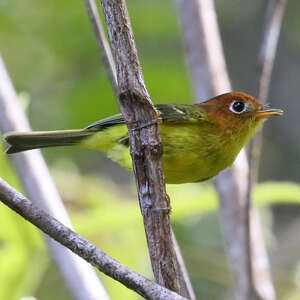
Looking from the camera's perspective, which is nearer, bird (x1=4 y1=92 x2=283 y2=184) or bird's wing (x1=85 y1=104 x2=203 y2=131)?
bird (x1=4 y1=92 x2=283 y2=184)

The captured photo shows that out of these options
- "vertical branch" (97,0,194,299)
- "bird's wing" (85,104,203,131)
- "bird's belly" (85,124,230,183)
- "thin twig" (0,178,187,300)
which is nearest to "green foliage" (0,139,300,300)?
"bird's belly" (85,124,230,183)

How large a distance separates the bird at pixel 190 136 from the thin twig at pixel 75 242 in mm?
1275

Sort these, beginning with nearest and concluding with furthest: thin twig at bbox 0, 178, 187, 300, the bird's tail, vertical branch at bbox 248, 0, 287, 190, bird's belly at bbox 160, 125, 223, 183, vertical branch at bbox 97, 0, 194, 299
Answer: thin twig at bbox 0, 178, 187, 300 < vertical branch at bbox 97, 0, 194, 299 < the bird's tail < vertical branch at bbox 248, 0, 287, 190 < bird's belly at bbox 160, 125, 223, 183

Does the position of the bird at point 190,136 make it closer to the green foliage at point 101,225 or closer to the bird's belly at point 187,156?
the bird's belly at point 187,156

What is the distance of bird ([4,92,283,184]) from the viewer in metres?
3.94

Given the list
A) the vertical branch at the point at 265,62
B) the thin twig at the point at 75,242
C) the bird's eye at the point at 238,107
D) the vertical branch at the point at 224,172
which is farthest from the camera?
the bird's eye at the point at 238,107

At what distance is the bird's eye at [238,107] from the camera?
176 inches

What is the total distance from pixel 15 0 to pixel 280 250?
12.4 feet

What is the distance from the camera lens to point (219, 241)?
697 centimetres

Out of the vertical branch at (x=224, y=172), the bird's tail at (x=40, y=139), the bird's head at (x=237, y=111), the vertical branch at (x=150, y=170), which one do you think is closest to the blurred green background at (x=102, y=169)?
the vertical branch at (x=224, y=172)

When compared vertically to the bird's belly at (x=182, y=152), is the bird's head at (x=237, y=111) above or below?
above

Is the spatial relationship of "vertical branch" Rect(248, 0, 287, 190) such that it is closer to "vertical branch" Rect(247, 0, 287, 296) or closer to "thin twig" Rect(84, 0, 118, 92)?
"vertical branch" Rect(247, 0, 287, 296)

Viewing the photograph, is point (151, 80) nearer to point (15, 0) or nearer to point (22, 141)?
point (15, 0)

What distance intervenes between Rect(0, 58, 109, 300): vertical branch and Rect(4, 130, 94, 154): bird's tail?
0.26 feet
